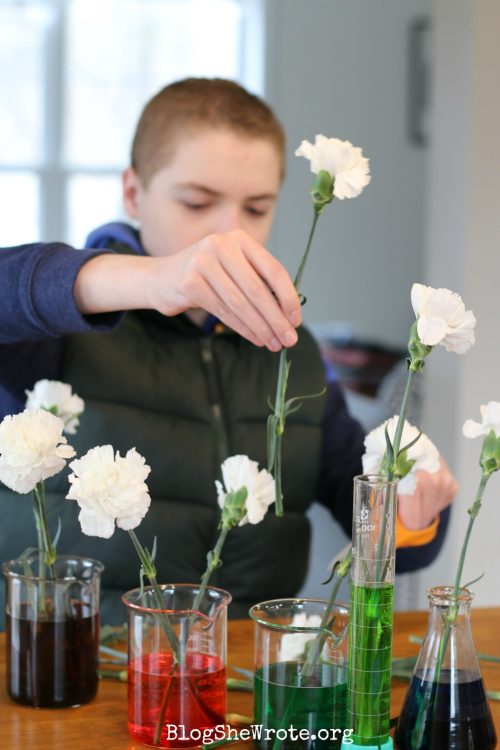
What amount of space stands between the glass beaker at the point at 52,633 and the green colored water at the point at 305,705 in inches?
7.7

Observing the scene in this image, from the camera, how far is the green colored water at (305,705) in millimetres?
836

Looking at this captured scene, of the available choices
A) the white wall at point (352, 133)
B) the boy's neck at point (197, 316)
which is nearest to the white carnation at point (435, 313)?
the boy's neck at point (197, 316)

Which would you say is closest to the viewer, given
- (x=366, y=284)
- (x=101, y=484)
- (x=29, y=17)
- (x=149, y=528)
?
(x=101, y=484)

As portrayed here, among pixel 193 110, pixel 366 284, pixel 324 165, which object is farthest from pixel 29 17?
pixel 324 165

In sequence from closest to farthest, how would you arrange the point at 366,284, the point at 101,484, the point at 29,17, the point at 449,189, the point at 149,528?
the point at 101,484
the point at 149,528
the point at 449,189
the point at 29,17
the point at 366,284

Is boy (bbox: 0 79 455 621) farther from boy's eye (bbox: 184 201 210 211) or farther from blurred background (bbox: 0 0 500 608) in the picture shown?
blurred background (bbox: 0 0 500 608)

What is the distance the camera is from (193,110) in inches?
63.8

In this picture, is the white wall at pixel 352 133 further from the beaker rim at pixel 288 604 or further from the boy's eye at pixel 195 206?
the beaker rim at pixel 288 604

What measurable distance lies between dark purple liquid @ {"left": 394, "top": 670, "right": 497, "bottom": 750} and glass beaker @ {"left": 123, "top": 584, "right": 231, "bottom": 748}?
16cm

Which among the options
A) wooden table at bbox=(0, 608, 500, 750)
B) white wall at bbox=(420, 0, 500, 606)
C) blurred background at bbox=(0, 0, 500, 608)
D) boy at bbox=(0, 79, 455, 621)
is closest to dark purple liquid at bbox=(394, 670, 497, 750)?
wooden table at bbox=(0, 608, 500, 750)

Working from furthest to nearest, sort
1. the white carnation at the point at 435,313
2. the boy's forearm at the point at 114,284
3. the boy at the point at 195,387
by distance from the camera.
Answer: the boy at the point at 195,387 → the boy's forearm at the point at 114,284 → the white carnation at the point at 435,313

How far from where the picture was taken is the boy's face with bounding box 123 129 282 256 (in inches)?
61.2

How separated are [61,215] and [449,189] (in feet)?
9.58

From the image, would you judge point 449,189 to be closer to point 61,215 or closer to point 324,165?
point 324,165
